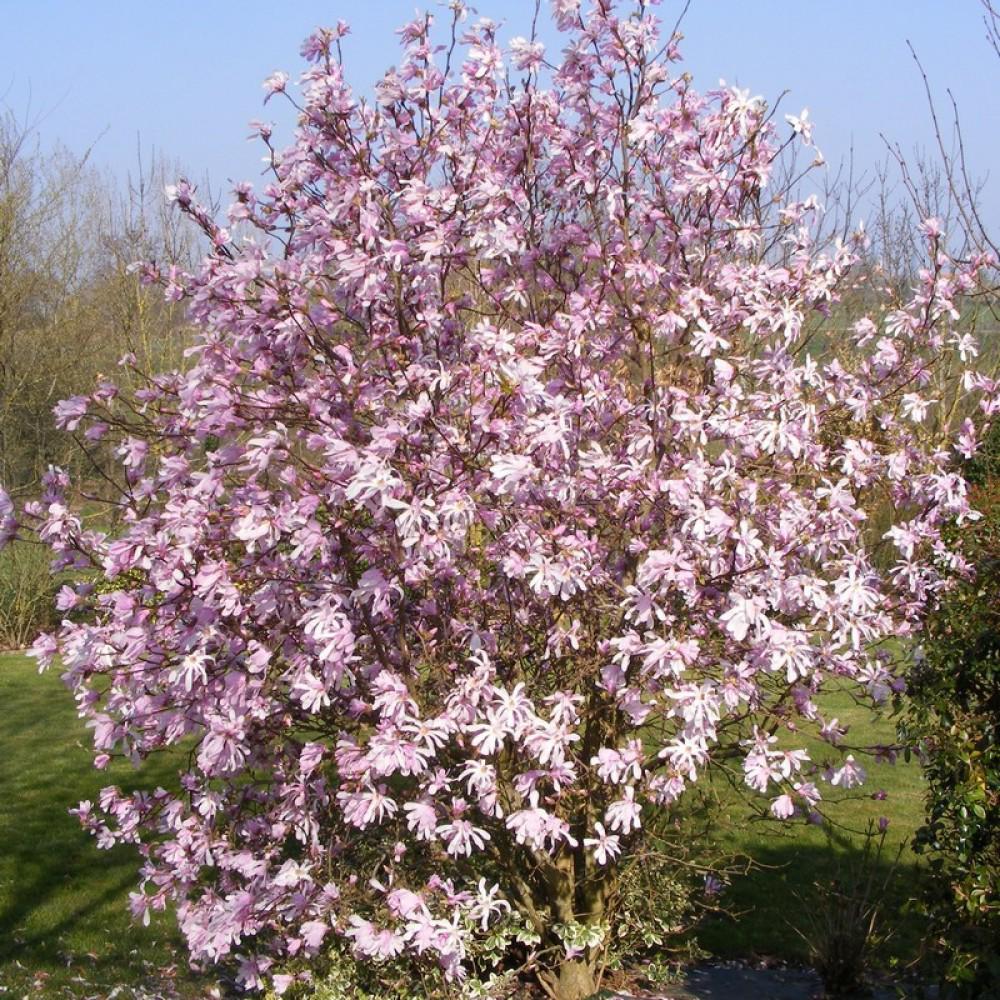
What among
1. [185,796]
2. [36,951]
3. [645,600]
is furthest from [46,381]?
[645,600]

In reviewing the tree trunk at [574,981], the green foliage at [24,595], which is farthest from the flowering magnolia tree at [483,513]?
the green foliage at [24,595]

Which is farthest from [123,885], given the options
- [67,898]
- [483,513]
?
[483,513]

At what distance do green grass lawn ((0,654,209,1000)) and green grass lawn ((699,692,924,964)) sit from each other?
2636mm

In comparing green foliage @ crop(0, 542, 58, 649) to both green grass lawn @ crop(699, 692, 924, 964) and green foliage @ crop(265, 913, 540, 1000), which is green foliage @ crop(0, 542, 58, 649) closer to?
green grass lawn @ crop(699, 692, 924, 964)

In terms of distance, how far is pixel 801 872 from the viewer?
267 inches

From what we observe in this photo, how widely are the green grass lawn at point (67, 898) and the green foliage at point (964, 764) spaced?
344 centimetres

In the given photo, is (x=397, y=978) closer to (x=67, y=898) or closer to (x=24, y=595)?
(x=67, y=898)

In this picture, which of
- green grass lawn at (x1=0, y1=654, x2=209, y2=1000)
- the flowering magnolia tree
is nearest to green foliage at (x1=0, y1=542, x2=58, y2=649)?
green grass lawn at (x1=0, y1=654, x2=209, y2=1000)

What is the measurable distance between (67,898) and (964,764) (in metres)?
5.13

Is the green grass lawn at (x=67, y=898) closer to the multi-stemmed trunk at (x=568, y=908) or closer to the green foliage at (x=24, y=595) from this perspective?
the multi-stemmed trunk at (x=568, y=908)

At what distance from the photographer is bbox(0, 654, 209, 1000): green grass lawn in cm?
572

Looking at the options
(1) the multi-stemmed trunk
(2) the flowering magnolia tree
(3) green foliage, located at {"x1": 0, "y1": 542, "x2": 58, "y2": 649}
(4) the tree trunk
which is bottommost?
(4) the tree trunk

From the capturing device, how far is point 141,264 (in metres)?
4.33

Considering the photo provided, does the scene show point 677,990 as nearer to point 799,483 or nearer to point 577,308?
point 799,483
